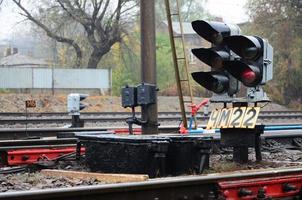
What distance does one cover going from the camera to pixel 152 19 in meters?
8.66

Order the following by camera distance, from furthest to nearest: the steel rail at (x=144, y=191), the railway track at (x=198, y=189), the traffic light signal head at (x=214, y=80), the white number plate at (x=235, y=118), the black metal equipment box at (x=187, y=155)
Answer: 1. the traffic light signal head at (x=214, y=80)
2. the white number plate at (x=235, y=118)
3. the black metal equipment box at (x=187, y=155)
4. the railway track at (x=198, y=189)
5. the steel rail at (x=144, y=191)

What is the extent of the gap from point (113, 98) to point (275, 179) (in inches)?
1360

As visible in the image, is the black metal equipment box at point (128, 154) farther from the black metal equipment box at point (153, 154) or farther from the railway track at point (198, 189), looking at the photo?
the railway track at point (198, 189)

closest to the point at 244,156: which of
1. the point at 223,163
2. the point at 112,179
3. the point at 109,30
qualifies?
the point at 223,163

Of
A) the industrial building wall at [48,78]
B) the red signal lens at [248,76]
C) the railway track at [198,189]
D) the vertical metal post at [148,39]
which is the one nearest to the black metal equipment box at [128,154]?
the railway track at [198,189]

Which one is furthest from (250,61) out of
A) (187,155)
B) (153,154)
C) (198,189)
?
(198,189)

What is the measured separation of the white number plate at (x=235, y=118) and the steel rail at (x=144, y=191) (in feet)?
4.13

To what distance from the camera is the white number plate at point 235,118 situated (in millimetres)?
6488

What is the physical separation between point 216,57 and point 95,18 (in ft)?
129

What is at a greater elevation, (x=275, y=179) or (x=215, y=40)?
(x=215, y=40)

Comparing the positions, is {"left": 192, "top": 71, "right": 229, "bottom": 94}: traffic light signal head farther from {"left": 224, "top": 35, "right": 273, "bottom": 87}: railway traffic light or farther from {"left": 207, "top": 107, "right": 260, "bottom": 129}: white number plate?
{"left": 207, "top": 107, "right": 260, "bottom": 129}: white number plate

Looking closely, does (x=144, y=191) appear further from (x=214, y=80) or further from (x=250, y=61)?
(x=250, y=61)

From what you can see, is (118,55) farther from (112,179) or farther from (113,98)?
(112,179)

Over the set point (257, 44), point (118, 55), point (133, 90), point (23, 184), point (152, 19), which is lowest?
point (23, 184)
